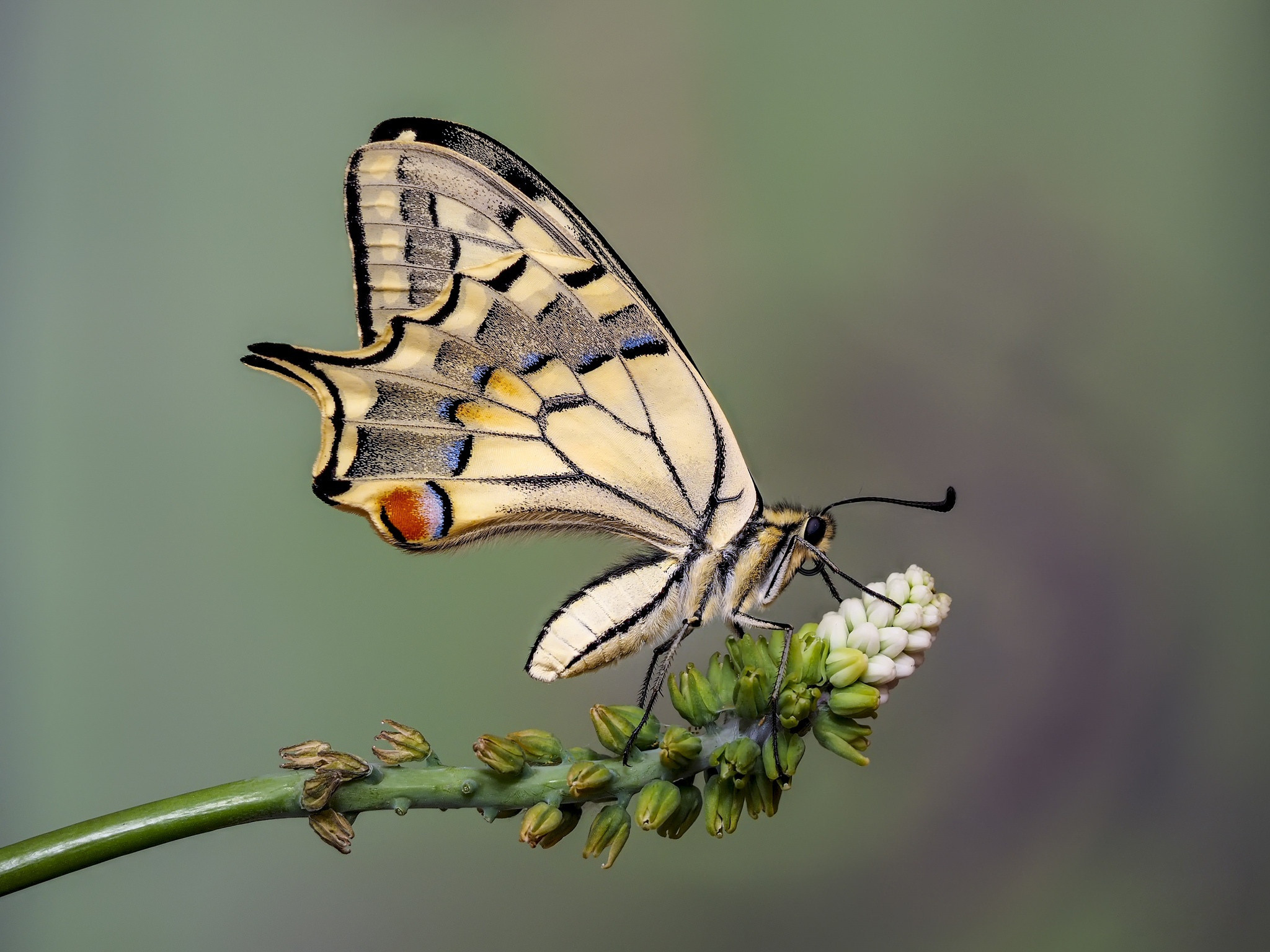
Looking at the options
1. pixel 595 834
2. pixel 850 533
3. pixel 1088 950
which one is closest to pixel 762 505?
pixel 595 834

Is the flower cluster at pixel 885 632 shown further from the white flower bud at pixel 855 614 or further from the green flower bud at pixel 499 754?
the green flower bud at pixel 499 754

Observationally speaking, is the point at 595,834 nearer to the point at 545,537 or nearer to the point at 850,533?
the point at 545,537

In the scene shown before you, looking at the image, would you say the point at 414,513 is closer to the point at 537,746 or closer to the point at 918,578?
the point at 537,746

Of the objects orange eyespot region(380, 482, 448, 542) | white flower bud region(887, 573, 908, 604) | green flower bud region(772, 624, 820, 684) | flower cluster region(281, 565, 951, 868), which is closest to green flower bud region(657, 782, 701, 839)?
flower cluster region(281, 565, 951, 868)

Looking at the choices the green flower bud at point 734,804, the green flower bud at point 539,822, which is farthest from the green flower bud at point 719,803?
the green flower bud at point 539,822

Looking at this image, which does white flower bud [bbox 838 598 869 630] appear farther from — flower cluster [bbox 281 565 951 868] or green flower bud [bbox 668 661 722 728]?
green flower bud [bbox 668 661 722 728]

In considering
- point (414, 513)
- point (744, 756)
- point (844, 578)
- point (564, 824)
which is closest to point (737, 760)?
point (744, 756)
